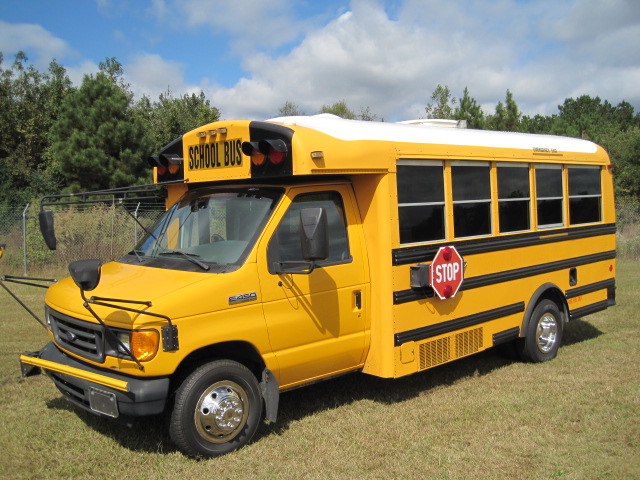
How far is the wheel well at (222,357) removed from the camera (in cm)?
455

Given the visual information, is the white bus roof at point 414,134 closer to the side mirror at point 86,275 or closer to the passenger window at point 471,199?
the passenger window at point 471,199

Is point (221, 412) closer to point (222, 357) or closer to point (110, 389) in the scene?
point (222, 357)

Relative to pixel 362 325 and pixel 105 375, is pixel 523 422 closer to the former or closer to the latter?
pixel 362 325

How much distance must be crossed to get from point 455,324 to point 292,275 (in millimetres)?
2013

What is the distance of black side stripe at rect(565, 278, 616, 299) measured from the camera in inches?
303

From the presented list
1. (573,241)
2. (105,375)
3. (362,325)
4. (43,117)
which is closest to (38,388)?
(105,375)

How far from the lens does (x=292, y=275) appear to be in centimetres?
495

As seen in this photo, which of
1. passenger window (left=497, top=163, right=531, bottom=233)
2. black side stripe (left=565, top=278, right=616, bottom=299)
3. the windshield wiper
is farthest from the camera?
black side stripe (left=565, top=278, right=616, bottom=299)

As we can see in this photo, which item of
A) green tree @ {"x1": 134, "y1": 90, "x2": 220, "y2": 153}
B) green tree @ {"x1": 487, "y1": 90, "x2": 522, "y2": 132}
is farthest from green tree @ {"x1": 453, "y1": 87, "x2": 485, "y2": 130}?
green tree @ {"x1": 134, "y1": 90, "x2": 220, "y2": 153}

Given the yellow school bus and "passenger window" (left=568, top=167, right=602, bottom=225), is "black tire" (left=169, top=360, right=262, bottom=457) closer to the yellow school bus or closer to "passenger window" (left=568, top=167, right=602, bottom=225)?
the yellow school bus

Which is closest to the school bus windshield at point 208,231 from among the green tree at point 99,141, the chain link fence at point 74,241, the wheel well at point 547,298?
the wheel well at point 547,298

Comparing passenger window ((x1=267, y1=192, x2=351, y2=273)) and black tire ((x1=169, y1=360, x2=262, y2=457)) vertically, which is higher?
passenger window ((x1=267, y1=192, x2=351, y2=273))

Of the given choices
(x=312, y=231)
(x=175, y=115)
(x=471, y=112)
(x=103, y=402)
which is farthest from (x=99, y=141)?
(x=312, y=231)

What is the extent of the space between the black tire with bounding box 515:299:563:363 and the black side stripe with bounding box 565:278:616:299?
30 centimetres
